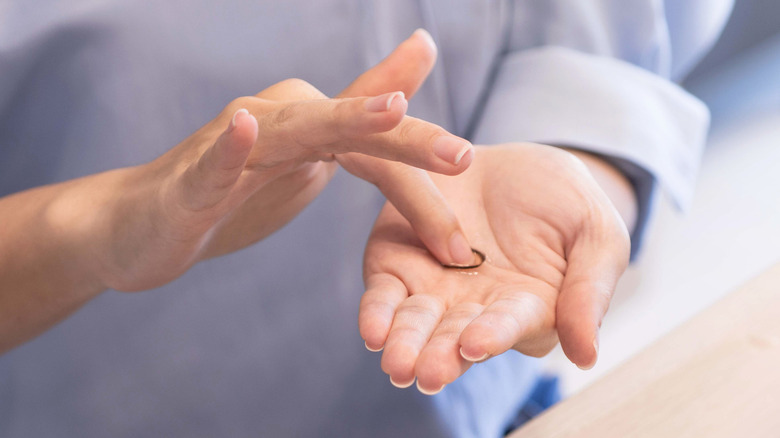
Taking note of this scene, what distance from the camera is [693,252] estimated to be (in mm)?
944

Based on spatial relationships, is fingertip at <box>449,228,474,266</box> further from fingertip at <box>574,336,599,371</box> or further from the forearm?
the forearm

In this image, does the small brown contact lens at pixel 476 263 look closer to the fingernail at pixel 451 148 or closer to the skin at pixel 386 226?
the skin at pixel 386 226

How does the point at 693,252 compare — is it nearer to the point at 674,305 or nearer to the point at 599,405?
the point at 674,305

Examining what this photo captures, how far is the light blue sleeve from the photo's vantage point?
0.64 meters

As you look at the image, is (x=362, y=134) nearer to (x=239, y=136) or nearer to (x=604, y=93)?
(x=239, y=136)

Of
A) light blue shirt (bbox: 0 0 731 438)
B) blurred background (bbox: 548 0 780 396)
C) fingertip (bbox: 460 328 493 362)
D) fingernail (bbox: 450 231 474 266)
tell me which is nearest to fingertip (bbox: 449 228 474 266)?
fingernail (bbox: 450 231 474 266)

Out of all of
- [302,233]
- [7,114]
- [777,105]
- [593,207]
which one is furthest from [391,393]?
[777,105]

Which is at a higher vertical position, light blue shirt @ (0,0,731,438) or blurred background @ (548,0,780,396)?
light blue shirt @ (0,0,731,438)

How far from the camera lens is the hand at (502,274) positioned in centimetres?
32

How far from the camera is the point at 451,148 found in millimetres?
312

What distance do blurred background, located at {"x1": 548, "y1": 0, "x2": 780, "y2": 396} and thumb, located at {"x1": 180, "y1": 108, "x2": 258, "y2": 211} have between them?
0.54 m

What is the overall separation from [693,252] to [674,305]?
119mm

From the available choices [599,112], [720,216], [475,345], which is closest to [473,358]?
[475,345]

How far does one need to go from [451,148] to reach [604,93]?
1.36ft
